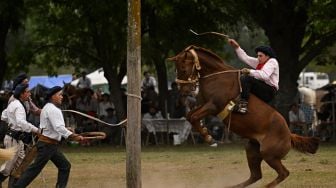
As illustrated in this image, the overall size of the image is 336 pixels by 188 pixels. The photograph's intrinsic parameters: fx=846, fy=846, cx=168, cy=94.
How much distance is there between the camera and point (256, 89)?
13422 millimetres

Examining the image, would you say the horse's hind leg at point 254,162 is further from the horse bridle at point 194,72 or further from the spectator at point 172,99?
the spectator at point 172,99

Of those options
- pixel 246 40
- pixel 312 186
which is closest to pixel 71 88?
pixel 312 186

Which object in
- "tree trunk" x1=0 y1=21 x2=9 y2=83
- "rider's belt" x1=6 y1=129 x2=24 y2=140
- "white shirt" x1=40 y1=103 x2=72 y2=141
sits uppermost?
"tree trunk" x1=0 y1=21 x2=9 y2=83

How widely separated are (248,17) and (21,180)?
61.6ft

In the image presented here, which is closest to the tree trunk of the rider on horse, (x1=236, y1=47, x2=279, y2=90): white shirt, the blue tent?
the blue tent

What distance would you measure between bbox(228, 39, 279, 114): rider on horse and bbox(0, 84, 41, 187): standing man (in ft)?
11.1

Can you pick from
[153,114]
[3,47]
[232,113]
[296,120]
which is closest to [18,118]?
[232,113]

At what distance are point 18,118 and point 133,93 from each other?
2.28 metres

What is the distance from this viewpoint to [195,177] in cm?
1625

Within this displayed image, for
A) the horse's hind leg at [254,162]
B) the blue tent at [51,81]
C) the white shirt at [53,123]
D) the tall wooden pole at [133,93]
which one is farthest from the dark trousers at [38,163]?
the blue tent at [51,81]

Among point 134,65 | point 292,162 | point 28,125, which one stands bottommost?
point 292,162

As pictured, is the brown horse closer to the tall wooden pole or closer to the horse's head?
the horse's head

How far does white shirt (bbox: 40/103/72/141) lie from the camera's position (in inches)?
474

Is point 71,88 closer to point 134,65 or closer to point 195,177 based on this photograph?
point 195,177
